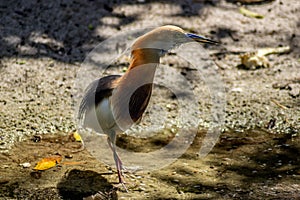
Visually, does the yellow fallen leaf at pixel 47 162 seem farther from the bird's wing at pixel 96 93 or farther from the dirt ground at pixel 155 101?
the bird's wing at pixel 96 93

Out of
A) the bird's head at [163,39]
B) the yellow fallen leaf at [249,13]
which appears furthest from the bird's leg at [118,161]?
the yellow fallen leaf at [249,13]

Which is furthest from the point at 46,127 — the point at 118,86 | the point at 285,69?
the point at 285,69

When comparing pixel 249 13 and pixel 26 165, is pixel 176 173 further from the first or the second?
pixel 249 13

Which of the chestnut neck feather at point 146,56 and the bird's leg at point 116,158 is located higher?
the chestnut neck feather at point 146,56

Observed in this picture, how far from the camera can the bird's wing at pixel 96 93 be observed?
507cm

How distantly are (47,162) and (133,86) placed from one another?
108cm

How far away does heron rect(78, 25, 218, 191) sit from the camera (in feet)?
15.5

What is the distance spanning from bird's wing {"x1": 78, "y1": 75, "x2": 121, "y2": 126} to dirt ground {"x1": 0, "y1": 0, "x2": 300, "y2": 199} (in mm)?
439

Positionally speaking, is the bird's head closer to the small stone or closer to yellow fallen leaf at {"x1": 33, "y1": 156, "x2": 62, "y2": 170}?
yellow fallen leaf at {"x1": 33, "y1": 156, "x2": 62, "y2": 170}

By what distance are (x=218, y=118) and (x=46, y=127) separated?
5.77 ft

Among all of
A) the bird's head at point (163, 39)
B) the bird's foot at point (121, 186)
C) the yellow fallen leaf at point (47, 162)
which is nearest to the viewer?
the bird's head at point (163, 39)

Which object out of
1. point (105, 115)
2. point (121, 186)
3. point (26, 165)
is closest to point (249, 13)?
point (105, 115)

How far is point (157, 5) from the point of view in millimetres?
7805

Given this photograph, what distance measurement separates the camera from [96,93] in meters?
5.15
